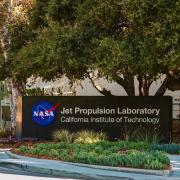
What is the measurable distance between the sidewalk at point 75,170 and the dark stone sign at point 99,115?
825 centimetres

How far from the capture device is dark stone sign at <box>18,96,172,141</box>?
26172 mm

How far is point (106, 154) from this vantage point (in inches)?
699

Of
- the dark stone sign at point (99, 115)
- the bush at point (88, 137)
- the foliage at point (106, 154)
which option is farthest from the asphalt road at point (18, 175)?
the dark stone sign at point (99, 115)

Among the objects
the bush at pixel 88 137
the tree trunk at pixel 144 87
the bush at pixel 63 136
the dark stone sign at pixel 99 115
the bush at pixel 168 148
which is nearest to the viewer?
the bush at pixel 168 148

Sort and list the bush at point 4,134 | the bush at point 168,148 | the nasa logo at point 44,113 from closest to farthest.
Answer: the bush at point 168,148
the nasa logo at point 44,113
the bush at point 4,134

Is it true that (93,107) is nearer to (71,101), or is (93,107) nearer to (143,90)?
(71,101)

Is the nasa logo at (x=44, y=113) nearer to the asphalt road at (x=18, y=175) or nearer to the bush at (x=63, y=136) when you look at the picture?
the bush at (x=63, y=136)

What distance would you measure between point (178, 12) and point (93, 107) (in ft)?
25.7

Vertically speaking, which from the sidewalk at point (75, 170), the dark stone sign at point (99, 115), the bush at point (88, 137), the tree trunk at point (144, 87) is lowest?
the sidewalk at point (75, 170)

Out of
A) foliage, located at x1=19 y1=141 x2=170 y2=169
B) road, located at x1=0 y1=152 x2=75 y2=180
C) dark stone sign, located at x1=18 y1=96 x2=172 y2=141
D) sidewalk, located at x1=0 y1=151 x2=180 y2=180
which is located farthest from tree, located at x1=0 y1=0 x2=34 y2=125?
road, located at x1=0 y1=152 x2=75 y2=180

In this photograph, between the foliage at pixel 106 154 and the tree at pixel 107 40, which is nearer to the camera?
the foliage at pixel 106 154

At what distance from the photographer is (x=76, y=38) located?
2267 centimetres

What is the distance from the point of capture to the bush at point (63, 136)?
81.4 feet

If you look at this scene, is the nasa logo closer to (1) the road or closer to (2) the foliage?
(2) the foliage
